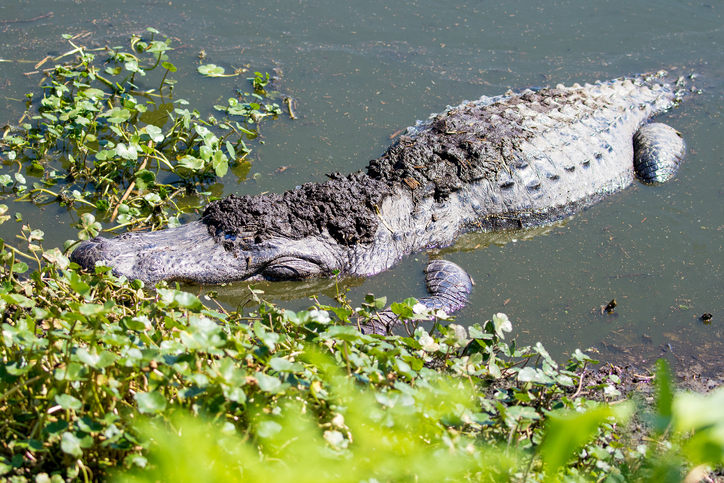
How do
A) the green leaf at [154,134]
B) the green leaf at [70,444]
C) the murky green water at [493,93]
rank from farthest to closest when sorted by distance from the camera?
1. the green leaf at [154,134]
2. the murky green water at [493,93]
3. the green leaf at [70,444]

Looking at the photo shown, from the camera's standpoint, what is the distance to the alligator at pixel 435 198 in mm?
4477

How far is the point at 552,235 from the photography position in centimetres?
557

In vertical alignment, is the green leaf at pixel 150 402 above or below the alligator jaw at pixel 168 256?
above

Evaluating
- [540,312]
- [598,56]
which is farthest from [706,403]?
[598,56]

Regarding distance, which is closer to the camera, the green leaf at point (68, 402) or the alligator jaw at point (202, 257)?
the green leaf at point (68, 402)

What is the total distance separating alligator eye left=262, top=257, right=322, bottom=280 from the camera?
463 cm

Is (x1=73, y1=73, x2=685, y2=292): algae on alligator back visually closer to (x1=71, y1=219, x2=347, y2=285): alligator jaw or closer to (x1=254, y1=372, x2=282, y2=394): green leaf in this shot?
(x1=71, y1=219, x2=347, y2=285): alligator jaw

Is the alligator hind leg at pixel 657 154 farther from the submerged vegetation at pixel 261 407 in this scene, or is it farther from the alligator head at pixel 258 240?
the submerged vegetation at pixel 261 407

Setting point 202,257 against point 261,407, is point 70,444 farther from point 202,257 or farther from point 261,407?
point 202,257

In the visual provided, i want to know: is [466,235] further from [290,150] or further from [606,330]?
[290,150]

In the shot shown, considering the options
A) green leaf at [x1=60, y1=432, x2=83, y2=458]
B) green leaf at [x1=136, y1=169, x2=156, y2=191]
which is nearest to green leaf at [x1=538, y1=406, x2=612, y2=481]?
green leaf at [x1=60, y1=432, x2=83, y2=458]

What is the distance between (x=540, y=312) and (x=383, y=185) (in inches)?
70.5

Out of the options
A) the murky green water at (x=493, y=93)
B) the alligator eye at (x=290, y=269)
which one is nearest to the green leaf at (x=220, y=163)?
the murky green water at (x=493, y=93)

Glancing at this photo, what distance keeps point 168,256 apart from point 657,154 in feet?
17.7
